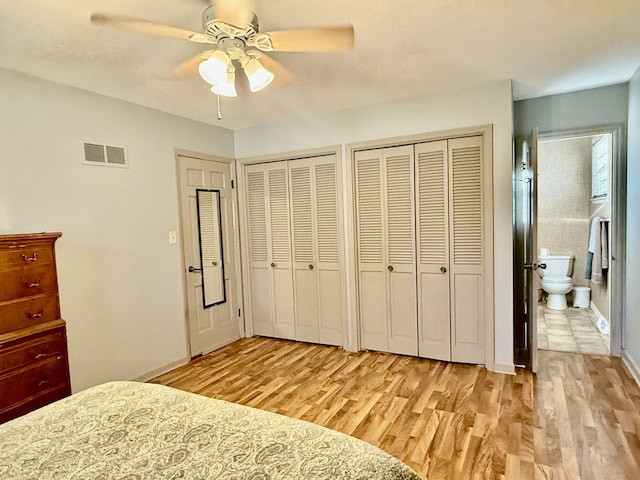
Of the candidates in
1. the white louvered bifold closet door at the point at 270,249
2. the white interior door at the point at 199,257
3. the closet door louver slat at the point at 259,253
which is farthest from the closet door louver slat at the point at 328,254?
the white interior door at the point at 199,257

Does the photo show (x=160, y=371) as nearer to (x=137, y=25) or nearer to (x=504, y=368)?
(x=137, y=25)

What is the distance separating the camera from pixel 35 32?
197 cm

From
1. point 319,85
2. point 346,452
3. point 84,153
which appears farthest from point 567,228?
point 84,153

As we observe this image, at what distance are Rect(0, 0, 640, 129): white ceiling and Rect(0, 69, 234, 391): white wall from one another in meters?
0.23

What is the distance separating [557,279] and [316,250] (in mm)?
3435

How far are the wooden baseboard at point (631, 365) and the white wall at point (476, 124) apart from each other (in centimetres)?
86

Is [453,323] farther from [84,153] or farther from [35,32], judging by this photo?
[35,32]

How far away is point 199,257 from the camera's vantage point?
385cm

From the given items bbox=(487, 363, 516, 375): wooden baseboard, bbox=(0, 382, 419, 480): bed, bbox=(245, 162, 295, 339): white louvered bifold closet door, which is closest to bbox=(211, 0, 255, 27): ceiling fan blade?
bbox=(0, 382, 419, 480): bed

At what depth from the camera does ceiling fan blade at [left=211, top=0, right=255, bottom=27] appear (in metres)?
1.57

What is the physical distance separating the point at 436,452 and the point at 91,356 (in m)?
2.53

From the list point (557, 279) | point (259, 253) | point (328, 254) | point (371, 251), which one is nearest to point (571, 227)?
point (557, 279)

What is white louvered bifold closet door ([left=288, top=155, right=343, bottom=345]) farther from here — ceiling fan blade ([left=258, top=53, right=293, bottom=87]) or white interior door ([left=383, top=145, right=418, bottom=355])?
ceiling fan blade ([left=258, top=53, right=293, bottom=87])

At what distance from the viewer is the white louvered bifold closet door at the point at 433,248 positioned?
333 centimetres
